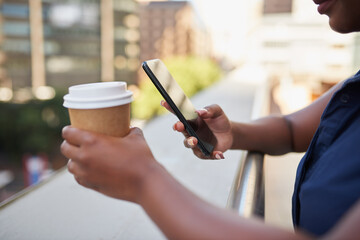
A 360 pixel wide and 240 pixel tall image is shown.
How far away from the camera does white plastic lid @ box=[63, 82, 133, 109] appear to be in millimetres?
633

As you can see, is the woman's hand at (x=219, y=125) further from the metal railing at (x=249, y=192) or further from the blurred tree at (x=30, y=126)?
the blurred tree at (x=30, y=126)

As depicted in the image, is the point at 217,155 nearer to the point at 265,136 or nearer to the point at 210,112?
the point at 210,112

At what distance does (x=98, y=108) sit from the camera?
640 millimetres

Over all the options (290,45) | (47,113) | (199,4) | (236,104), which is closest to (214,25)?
(199,4)

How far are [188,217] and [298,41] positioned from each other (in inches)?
1150

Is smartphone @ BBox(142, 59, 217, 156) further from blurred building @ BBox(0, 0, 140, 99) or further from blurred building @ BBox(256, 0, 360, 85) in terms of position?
blurred building @ BBox(0, 0, 140, 99)

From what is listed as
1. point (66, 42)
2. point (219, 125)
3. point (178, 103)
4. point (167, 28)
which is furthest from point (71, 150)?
point (167, 28)

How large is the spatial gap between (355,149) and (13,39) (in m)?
38.7

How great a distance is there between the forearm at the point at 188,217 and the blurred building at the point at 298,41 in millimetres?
14607

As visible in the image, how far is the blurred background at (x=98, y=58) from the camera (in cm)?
2059

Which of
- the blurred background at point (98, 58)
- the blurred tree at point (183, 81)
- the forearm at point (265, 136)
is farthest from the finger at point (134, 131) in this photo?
the blurred tree at point (183, 81)

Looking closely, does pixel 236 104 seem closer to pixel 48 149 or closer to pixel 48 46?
pixel 48 149

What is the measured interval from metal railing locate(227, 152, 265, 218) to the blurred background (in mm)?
5268

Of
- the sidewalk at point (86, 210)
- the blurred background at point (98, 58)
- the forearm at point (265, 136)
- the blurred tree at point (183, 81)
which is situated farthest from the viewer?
the blurred background at point (98, 58)
